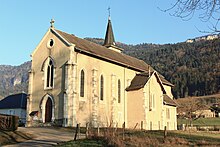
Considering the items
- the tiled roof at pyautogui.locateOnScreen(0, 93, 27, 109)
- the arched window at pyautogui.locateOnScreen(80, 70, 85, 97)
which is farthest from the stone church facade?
the tiled roof at pyautogui.locateOnScreen(0, 93, 27, 109)

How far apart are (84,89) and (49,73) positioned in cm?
466

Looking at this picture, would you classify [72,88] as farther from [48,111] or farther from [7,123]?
[7,123]

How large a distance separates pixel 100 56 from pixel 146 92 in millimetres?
8064

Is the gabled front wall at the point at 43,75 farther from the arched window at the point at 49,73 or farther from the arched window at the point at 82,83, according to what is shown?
the arched window at the point at 82,83

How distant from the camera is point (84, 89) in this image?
3400 cm

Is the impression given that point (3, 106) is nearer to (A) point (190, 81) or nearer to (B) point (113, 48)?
(B) point (113, 48)

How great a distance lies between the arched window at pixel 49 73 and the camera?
112ft

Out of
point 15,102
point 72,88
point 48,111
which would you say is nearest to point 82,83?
point 72,88

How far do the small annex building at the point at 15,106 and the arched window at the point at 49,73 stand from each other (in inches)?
685

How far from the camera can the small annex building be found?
49.8 m

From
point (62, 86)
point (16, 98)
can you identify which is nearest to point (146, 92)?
point (62, 86)

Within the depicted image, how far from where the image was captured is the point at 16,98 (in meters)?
52.2

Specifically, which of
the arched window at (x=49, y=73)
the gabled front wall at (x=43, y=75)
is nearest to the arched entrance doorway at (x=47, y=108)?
the gabled front wall at (x=43, y=75)

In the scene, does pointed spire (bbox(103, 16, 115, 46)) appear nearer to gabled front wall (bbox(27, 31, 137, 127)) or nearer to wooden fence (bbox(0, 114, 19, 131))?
gabled front wall (bbox(27, 31, 137, 127))
